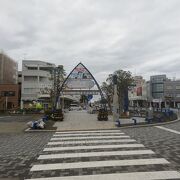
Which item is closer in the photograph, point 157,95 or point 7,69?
point 7,69

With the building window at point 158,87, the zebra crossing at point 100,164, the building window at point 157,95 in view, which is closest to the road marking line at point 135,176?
the zebra crossing at point 100,164

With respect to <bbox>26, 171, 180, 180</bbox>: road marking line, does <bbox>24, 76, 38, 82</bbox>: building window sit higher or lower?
higher

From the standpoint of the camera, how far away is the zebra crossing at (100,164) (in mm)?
8273

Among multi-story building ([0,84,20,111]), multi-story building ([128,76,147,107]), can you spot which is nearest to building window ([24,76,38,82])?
multi-story building ([0,84,20,111])

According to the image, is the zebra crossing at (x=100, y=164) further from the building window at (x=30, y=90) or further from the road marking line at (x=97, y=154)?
the building window at (x=30, y=90)

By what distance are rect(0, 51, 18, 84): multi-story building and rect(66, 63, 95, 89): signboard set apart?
2312 inches

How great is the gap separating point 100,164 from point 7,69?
302 feet

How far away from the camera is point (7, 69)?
97.8 meters

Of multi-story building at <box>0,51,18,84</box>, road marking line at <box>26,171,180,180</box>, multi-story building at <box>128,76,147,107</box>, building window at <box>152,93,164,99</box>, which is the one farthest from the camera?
multi-story building at <box>128,76,147,107</box>

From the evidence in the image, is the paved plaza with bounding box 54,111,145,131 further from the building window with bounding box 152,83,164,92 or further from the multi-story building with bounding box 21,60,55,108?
the building window with bounding box 152,83,164,92

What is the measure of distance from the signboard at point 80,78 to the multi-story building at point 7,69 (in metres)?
58.7

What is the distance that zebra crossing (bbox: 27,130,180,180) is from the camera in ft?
27.1

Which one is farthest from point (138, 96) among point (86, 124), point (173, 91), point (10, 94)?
point (86, 124)

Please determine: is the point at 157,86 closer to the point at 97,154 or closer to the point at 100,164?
the point at 97,154
